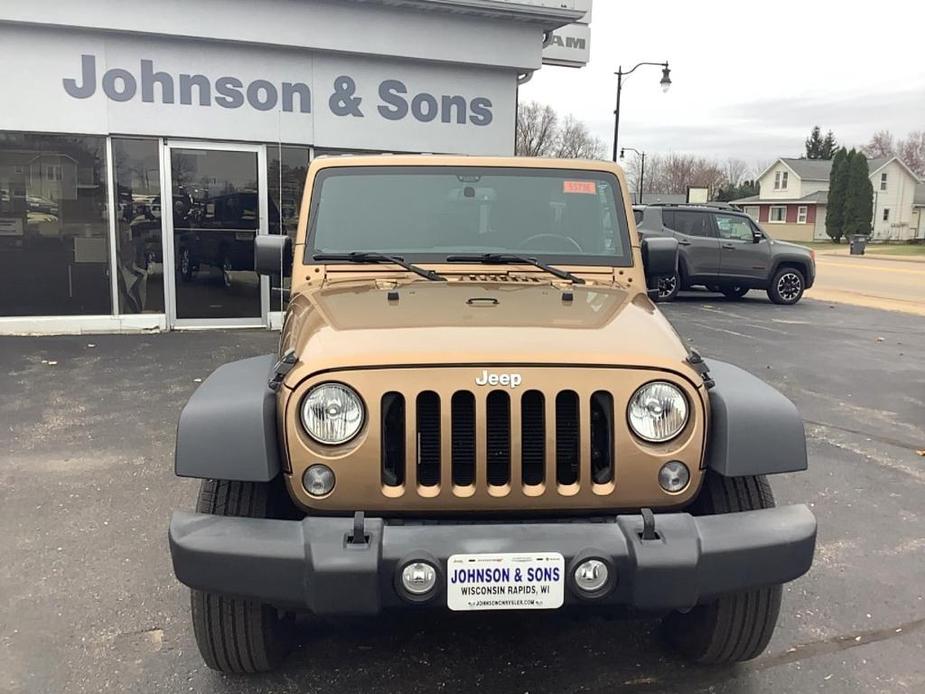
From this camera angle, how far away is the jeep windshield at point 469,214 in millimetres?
3730

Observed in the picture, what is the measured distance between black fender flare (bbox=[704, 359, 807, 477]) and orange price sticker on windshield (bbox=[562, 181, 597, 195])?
1.59 metres

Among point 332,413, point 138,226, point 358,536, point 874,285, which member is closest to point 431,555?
point 358,536

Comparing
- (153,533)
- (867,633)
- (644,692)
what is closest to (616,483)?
(644,692)

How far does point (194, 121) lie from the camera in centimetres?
983

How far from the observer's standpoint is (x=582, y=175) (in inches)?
155

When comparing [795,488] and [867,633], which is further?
[795,488]

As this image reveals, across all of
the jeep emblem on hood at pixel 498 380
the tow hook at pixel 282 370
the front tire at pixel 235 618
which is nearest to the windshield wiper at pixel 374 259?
the tow hook at pixel 282 370

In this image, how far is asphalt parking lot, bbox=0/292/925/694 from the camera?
2.87 meters

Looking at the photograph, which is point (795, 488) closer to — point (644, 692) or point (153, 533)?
point (644, 692)

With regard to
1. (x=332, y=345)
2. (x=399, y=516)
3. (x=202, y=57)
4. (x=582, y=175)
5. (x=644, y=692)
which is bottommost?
(x=644, y=692)

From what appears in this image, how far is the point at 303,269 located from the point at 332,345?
1.26 meters

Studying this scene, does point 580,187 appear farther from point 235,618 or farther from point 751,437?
point 235,618

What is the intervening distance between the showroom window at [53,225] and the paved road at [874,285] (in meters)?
13.5

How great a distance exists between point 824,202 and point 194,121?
58.8 metres
